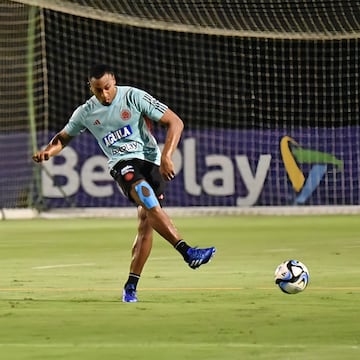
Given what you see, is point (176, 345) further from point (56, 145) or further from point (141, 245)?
point (56, 145)

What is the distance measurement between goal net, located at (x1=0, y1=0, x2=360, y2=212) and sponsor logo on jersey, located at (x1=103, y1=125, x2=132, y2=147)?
44.3 feet

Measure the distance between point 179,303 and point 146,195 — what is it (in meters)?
0.91

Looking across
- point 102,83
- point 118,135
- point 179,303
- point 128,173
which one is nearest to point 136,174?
point 128,173

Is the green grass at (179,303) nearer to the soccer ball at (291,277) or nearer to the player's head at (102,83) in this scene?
the soccer ball at (291,277)

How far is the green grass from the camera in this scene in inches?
299

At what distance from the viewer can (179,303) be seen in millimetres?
10328

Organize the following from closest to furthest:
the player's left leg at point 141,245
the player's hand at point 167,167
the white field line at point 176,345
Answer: the white field line at point 176,345, the player's hand at point 167,167, the player's left leg at point 141,245

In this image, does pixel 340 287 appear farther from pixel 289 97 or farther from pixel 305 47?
pixel 305 47

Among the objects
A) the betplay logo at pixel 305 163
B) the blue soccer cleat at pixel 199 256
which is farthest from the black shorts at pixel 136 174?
the betplay logo at pixel 305 163

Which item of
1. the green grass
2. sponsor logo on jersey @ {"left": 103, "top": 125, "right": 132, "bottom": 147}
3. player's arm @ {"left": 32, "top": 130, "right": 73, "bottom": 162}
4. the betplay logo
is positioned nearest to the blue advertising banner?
the betplay logo

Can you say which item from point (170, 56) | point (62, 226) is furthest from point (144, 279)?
point (170, 56)

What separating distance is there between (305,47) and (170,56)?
3.12 metres

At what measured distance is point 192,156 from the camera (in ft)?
86.4

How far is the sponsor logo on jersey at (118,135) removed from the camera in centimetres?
1072
